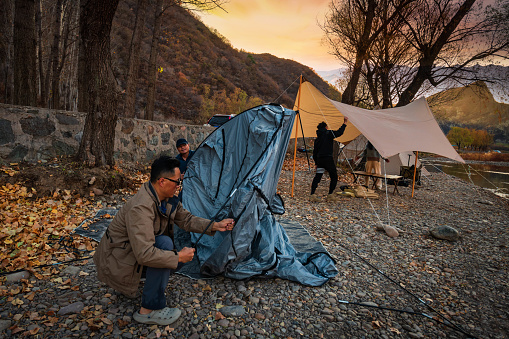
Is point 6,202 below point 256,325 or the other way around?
the other way around

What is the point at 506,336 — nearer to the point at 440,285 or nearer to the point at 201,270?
the point at 440,285

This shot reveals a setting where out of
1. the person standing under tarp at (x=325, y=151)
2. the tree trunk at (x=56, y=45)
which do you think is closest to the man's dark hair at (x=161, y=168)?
the person standing under tarp at (x=325, y=151)

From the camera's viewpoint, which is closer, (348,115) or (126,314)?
(126,314)

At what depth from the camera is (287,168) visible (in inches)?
481

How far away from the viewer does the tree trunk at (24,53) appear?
18.5 ft

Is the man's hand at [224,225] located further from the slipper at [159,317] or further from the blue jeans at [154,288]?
the slipper at [159,317]

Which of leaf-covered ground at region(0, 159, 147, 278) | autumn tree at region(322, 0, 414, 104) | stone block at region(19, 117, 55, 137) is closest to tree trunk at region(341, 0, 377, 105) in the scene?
autumn tree at region(322, 0, 414, 104)

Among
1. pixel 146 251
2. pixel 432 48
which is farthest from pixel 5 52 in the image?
pixel 432 48

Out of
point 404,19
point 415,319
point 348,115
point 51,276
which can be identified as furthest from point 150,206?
point 404,19

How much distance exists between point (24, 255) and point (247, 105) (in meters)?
21.6

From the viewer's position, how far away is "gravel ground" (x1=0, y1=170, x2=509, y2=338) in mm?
2074

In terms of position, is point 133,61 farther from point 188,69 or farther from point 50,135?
point 188,69

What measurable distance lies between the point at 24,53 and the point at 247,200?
619 centimetres

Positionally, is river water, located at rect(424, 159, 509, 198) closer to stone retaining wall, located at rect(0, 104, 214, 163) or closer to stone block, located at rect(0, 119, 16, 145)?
stone retaining wall, located at rect(0, 104, 214, 163)
